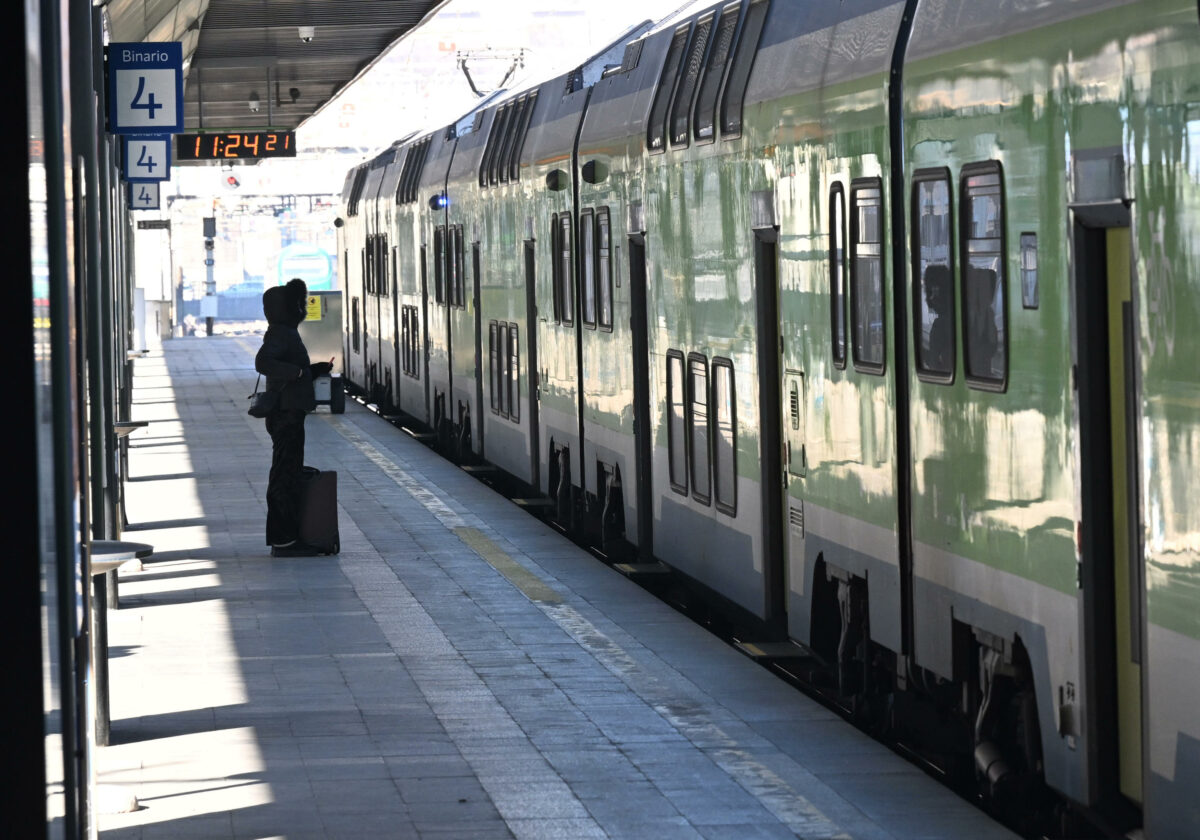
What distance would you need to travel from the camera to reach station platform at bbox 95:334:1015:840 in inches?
271

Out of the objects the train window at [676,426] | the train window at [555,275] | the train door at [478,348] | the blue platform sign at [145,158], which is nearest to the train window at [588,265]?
the train window at [555,275]

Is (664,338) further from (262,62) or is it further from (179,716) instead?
(262,62)

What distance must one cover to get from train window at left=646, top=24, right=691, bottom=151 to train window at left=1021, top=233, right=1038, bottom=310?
17.6 ft

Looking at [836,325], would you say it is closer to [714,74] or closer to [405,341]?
[714,74]

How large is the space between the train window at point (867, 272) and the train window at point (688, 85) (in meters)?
2.98

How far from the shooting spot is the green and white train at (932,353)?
5.45 m

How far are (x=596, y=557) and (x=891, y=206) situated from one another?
677cm

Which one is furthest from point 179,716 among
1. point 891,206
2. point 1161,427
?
point 1161,427

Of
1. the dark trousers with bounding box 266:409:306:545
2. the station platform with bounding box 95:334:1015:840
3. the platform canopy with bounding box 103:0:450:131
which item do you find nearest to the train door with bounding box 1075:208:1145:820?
the station platform with bounding box 95:334:1015:840

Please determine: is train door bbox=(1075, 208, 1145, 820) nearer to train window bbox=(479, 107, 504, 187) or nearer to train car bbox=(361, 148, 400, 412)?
train window bbox=(479, 107, 504, 187)

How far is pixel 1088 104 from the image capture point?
19.2ft

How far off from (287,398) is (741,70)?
16.0ft

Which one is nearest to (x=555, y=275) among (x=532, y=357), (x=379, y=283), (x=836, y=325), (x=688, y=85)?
(x=532, y=357)

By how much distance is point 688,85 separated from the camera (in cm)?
1119
